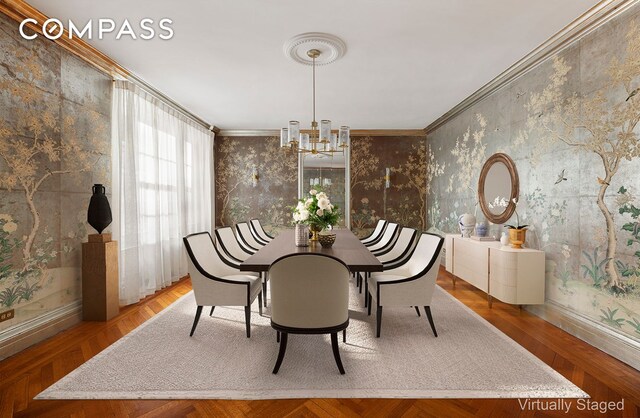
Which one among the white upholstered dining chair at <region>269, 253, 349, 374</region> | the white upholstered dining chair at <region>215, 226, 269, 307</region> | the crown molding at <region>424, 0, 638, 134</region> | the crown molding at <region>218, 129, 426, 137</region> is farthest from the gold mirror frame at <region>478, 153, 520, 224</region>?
the white upholstered dining chair at <region>215, 226, 269, 307</region>

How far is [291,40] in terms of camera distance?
129 inches

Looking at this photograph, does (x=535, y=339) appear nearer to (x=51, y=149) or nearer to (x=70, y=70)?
(x=51, y=149)

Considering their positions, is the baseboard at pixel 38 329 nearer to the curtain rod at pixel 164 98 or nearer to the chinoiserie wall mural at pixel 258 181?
the curtain rod at pixel 164 98

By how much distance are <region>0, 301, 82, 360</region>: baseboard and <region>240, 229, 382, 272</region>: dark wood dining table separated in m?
1.93

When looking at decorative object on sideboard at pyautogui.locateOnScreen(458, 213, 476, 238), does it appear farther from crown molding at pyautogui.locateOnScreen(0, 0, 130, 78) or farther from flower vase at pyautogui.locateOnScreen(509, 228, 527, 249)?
crown molding at pyautogui.locateOnScreen(0, 0, 130, 78)

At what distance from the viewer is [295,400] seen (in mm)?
2070

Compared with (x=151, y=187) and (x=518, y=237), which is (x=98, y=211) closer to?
(x=151, y=187)

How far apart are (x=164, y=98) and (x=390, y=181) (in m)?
4.74

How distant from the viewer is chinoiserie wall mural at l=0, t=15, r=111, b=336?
8.87ft

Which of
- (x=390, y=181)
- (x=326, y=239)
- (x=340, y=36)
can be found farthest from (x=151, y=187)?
(x=390, y=181)

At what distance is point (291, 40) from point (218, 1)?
2.65 feet

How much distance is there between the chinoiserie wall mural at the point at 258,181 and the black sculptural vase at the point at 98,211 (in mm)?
4028

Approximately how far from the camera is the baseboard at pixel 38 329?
265cm

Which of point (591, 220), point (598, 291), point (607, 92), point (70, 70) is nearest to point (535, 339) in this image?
point (598, 291)
